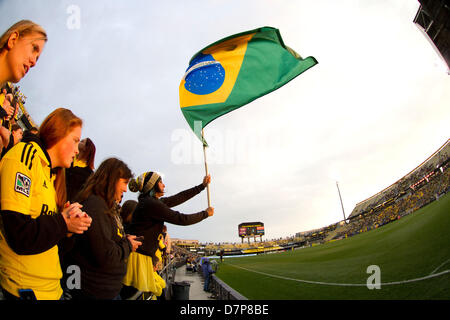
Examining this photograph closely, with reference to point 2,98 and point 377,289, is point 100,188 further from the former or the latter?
point 377,289

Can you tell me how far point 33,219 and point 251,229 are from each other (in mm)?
59892

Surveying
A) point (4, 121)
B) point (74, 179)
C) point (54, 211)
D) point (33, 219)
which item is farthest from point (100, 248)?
point (4, 121)

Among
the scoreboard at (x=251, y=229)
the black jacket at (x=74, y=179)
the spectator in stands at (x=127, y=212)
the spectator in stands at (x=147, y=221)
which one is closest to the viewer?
the black jacket at (x=74, y=179)

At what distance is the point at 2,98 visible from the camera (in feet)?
7.59

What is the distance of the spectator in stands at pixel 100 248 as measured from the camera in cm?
171

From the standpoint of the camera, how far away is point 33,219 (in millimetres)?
1122

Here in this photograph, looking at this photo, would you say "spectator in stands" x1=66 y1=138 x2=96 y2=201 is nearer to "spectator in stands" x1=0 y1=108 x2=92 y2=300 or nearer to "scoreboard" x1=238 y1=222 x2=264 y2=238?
"spectator in stands" x1=0 y1=108 x2=92 y2=300

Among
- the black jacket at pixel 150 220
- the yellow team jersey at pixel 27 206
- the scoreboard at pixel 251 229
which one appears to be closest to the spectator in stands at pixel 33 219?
the yellow team jersey at pixel 27 206

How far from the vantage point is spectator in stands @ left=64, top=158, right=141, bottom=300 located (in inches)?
67.3

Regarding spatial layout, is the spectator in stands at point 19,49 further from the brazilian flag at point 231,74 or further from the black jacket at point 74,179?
the brazilian flag at point 231,74

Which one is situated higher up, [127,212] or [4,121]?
[4,121]

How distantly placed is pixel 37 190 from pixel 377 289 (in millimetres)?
7538

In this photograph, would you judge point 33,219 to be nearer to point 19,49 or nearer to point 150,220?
point 19,49
